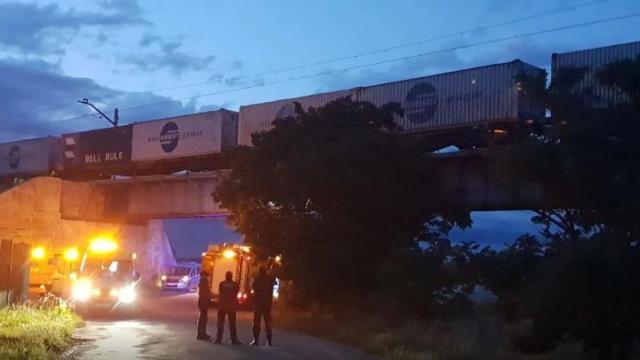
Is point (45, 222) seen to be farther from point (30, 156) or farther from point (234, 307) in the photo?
point (234, 307)

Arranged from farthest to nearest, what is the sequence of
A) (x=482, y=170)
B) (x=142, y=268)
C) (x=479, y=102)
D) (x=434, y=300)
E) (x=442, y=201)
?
(x=142, y=268) → (x=482, y=170) → (x=479, y=102) → (x=442, y=201) → (x=434, y=300)

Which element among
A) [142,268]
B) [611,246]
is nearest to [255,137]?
[611,246]

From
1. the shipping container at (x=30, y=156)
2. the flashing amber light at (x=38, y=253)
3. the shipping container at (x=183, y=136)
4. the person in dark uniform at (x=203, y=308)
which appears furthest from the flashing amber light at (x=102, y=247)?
the shipping container at (x=30, y=156)

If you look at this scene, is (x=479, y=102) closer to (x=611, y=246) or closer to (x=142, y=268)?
(x=611, y=246)

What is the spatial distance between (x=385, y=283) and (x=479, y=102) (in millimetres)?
9898

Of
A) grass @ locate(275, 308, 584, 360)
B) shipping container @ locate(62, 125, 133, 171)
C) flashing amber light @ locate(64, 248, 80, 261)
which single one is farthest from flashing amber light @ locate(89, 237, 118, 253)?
shipping container @ locate(62, 125, 133, 171)

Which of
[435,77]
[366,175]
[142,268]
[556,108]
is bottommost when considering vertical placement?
[142,268]

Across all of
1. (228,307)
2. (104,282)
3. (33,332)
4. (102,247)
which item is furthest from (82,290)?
(33,332)

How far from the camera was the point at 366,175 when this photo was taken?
26.9m

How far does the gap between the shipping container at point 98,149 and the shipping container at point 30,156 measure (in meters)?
1.88

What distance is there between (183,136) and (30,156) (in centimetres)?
1698

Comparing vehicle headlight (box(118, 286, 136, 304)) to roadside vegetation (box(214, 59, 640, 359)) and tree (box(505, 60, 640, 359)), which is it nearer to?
roadside vegetation (box(214, 59, 640, 359))

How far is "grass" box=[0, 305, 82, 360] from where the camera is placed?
1469 centimetres

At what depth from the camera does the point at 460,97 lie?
1284 inches
